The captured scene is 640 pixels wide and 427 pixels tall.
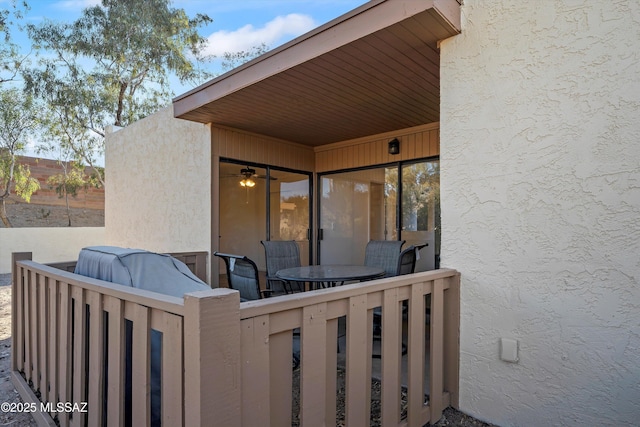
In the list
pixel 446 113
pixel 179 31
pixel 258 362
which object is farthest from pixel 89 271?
pixel 179 31

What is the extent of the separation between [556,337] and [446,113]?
1518mm

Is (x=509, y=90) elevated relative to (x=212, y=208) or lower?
elevated

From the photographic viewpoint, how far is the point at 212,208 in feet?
17.6

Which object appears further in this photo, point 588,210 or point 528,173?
point 528,173

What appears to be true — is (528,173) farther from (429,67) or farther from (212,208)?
(212,208)

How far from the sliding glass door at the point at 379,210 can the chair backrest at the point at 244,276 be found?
10.3 ft

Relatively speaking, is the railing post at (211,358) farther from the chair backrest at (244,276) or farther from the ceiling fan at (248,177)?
the ceiling fan at (248,177)

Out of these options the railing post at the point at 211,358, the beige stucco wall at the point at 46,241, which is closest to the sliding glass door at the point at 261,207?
the railing post at the point at 211,358

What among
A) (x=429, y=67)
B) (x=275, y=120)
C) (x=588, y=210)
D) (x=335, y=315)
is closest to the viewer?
(x=335, y=315)

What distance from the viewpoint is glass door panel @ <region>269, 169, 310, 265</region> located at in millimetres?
6341

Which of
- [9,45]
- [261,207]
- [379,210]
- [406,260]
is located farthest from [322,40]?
[9,45]

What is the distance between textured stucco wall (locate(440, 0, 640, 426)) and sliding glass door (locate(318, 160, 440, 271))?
2779 millimetres

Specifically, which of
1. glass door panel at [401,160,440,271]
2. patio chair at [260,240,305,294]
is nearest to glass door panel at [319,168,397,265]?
glass door panel at [401,160,440,271]

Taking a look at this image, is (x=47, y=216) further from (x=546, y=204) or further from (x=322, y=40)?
(x=546, y=204)
